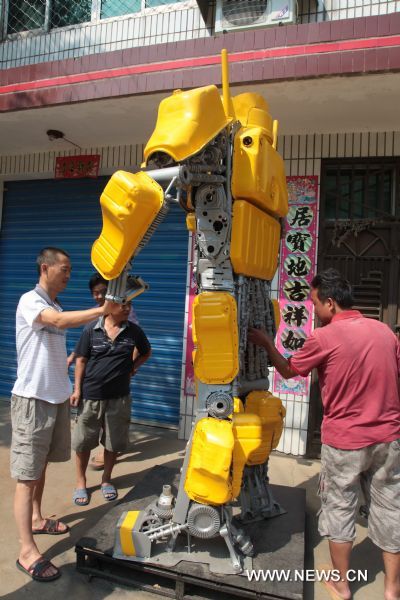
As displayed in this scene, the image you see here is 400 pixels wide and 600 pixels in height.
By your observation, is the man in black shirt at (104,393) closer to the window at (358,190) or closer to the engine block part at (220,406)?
the engine block part at (220,406)

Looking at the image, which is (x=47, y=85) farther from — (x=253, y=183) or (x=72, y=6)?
(x=253, y=183)

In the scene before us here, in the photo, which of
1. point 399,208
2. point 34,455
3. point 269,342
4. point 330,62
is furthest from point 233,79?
point 34,455

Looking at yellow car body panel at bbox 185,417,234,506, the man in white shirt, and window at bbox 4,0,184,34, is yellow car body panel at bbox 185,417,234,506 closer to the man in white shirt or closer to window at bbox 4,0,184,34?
the man in white shirt

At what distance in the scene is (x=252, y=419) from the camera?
240cm

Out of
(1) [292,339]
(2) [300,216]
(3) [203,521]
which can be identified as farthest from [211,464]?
(2) [300,216]

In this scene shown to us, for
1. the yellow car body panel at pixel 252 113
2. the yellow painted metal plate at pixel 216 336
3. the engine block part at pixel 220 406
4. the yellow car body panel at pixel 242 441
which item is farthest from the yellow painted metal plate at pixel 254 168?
the yellow car body panel at pixel 242 441

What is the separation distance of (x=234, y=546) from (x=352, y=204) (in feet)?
11.8

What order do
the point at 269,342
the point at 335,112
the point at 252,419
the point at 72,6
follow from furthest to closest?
the point at 72,6 < the point at 335,112 < the point at 269,342 < the point at 252,419

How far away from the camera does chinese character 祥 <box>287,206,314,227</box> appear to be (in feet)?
15.0

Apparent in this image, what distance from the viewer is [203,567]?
7.79ft

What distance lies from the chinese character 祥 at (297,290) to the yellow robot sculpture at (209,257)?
195 centimetres

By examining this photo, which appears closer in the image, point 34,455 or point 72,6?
point 34,455

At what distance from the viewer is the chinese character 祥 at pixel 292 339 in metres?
4.54

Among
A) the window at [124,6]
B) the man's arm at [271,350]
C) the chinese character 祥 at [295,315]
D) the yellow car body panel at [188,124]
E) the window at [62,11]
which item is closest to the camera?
the yellow car body panel at [188,124]
